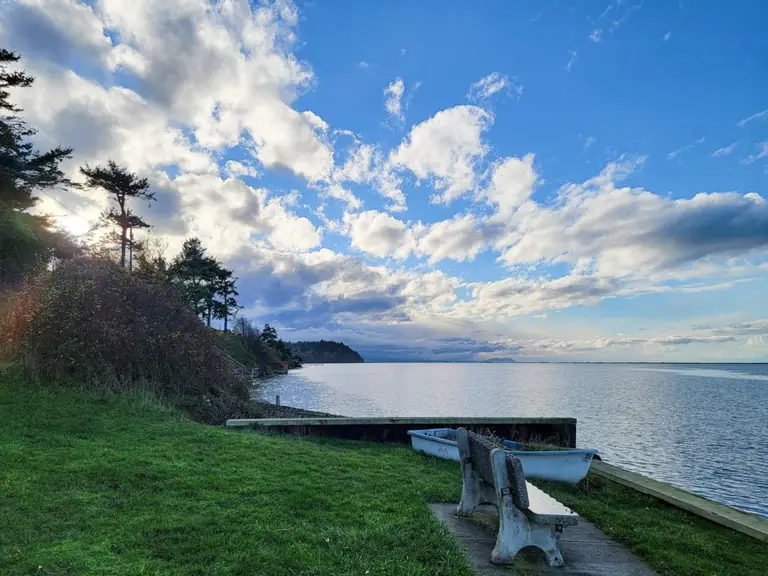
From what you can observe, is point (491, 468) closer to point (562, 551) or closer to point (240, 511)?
point (562, 551)

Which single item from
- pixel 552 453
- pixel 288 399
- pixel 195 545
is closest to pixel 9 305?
pixel 195 545

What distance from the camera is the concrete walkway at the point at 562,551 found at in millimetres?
4055

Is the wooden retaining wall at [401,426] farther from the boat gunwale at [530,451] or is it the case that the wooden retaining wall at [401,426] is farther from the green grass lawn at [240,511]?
the green grass lawn at [240,511]

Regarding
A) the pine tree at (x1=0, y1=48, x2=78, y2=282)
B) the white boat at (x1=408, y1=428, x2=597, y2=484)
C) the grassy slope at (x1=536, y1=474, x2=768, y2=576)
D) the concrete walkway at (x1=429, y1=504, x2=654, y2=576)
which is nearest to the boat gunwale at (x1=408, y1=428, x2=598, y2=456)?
the white boat at (x1=408, y1=428, x2=597, y2=484)

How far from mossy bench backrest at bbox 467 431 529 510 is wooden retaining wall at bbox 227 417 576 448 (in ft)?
20.5

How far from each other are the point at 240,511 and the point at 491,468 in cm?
274

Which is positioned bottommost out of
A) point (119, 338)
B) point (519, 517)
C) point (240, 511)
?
point (240, 511)

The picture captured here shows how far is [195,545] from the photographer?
4035 mm

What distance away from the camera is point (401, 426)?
11562 millimetres

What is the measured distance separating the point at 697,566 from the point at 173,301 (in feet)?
53.7

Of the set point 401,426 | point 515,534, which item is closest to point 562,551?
point 515,534

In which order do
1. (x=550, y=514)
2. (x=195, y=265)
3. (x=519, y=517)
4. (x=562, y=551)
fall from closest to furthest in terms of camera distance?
(x=550, y=514)
(x=519, y=517)
(x=562, y=551)
(x=195, y=265)

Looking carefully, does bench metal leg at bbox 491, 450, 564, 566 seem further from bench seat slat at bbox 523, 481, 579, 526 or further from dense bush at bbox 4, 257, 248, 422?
dense bush at bbox 4, 257, 248, 422

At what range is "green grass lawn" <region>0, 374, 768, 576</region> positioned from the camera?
379 centimetres
